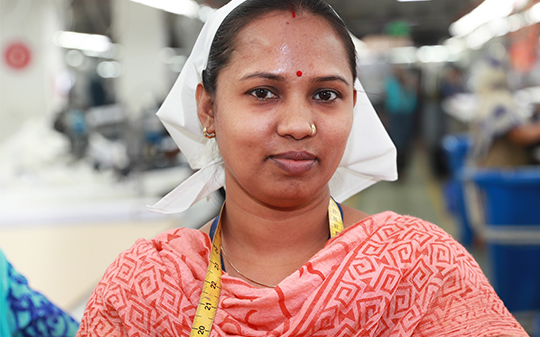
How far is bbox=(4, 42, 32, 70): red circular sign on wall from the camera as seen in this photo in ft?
21.6

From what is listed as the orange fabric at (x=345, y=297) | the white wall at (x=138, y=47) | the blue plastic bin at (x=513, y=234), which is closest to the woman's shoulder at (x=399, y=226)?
the orange fabric at (x=345, y=297)

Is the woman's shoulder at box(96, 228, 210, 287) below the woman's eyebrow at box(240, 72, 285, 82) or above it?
below

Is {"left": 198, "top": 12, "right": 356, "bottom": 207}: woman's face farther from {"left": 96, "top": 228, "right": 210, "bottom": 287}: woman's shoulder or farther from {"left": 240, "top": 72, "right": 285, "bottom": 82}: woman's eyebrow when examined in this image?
{"left": 96, "top": 228, "right": 210, "bottom": 287}: woman's shoulder

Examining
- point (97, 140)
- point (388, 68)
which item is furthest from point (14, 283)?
point (388, 68)

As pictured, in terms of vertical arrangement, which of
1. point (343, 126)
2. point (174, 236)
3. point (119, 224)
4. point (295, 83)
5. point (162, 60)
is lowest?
point (119, 224)

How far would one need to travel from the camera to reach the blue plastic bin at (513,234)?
119 inches

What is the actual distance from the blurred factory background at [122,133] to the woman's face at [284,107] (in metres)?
0.27

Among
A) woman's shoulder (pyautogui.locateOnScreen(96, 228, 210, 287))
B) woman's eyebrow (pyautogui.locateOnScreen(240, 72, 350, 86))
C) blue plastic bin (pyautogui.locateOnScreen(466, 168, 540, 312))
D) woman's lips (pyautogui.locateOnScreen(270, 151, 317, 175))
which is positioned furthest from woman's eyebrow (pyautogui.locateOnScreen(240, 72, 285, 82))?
blue plastic bin (pyautogui.locateOnScreen(466, 168, 540, 312))

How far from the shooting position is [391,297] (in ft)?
3.05

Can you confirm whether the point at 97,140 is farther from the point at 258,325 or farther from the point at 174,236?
the point at 258,325

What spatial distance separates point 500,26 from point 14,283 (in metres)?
11.4

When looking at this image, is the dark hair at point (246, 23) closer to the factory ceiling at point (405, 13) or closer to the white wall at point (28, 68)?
the white wall at point (28, 68)

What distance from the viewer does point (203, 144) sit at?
1308mm

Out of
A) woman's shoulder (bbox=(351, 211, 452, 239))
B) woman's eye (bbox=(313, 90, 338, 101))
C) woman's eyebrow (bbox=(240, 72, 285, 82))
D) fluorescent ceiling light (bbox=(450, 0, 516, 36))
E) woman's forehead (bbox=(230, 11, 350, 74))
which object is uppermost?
fluorescent ceiling light (bbox=(450, 0, 516, 36))
